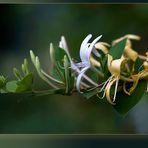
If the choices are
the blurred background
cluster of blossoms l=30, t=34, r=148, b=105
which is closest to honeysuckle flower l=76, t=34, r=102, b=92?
cluster of blossoms l=30, t=34, r=148, b=105

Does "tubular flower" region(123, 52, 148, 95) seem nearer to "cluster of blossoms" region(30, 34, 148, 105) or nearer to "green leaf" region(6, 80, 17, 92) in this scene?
"cluster of blossoms" region(30, 34, 148, 105)

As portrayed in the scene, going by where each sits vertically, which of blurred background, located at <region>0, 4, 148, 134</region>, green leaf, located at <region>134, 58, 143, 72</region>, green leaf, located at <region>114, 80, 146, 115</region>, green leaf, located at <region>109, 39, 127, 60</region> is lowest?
green leaf, located at <region>114, 80, 146, 115</region>
